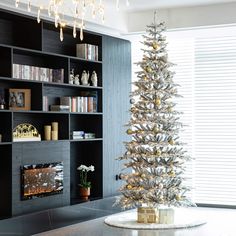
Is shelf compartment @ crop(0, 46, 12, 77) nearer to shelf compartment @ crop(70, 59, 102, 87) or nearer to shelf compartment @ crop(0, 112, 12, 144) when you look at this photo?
shelf compartment @ crop(0, 112, 12, 144)

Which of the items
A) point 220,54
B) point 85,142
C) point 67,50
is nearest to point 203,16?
point 220,54

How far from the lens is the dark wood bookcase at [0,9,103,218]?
19.4 feet

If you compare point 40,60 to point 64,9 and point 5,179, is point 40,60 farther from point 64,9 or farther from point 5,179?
point 5,179

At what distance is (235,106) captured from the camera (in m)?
7.77

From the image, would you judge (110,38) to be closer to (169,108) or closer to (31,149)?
(169,108)

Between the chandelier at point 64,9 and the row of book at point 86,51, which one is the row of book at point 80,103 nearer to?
the row of book at point 86,51

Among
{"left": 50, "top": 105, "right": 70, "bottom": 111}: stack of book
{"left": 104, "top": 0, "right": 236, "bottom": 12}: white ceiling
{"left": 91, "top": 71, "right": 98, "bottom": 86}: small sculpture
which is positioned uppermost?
{"left": 104, "top": 0, "right": 236, "bottom": 12}: white ceiling

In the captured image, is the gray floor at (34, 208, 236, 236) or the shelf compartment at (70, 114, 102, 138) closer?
the gray floor at (34, 208, 236, 236)

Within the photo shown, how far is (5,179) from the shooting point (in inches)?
235

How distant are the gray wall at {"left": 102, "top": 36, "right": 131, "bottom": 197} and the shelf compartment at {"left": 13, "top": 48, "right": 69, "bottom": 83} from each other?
2.50 feet

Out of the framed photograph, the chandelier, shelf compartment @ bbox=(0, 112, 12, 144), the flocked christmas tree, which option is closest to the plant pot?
the flocked christmas tree

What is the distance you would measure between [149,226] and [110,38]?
292cm

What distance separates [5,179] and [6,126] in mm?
634

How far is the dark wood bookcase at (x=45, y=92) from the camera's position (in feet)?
19.4
